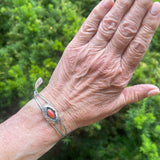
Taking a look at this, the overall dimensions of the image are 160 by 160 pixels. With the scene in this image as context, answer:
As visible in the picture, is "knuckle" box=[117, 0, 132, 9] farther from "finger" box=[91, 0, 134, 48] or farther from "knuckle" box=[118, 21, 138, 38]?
"knuckle" box=[118, 21, 138, 38]

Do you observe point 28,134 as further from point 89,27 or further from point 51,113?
point 89,27

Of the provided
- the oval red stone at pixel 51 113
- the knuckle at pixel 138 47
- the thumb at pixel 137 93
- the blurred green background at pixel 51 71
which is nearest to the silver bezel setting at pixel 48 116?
the oval red stone at pixel 51 113

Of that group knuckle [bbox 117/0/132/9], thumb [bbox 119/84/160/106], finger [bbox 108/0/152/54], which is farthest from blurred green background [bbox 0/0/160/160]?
knuckle [bbox 117/0/132/9]

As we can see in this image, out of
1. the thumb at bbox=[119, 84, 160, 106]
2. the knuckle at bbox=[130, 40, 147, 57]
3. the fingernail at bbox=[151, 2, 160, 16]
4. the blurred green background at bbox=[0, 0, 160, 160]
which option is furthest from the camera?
the blurred green background at bbox=[0, 0, 160, 160]

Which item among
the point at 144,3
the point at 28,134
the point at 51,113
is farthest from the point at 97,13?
the point at 28,134

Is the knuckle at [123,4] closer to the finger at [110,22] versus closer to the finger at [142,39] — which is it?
the finger at [110,22]

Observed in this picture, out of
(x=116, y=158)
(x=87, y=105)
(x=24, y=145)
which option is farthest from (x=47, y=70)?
(x=116, y=158)

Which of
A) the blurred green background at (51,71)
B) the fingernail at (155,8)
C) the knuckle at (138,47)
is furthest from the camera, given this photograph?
the blurred green background at (51,71)
